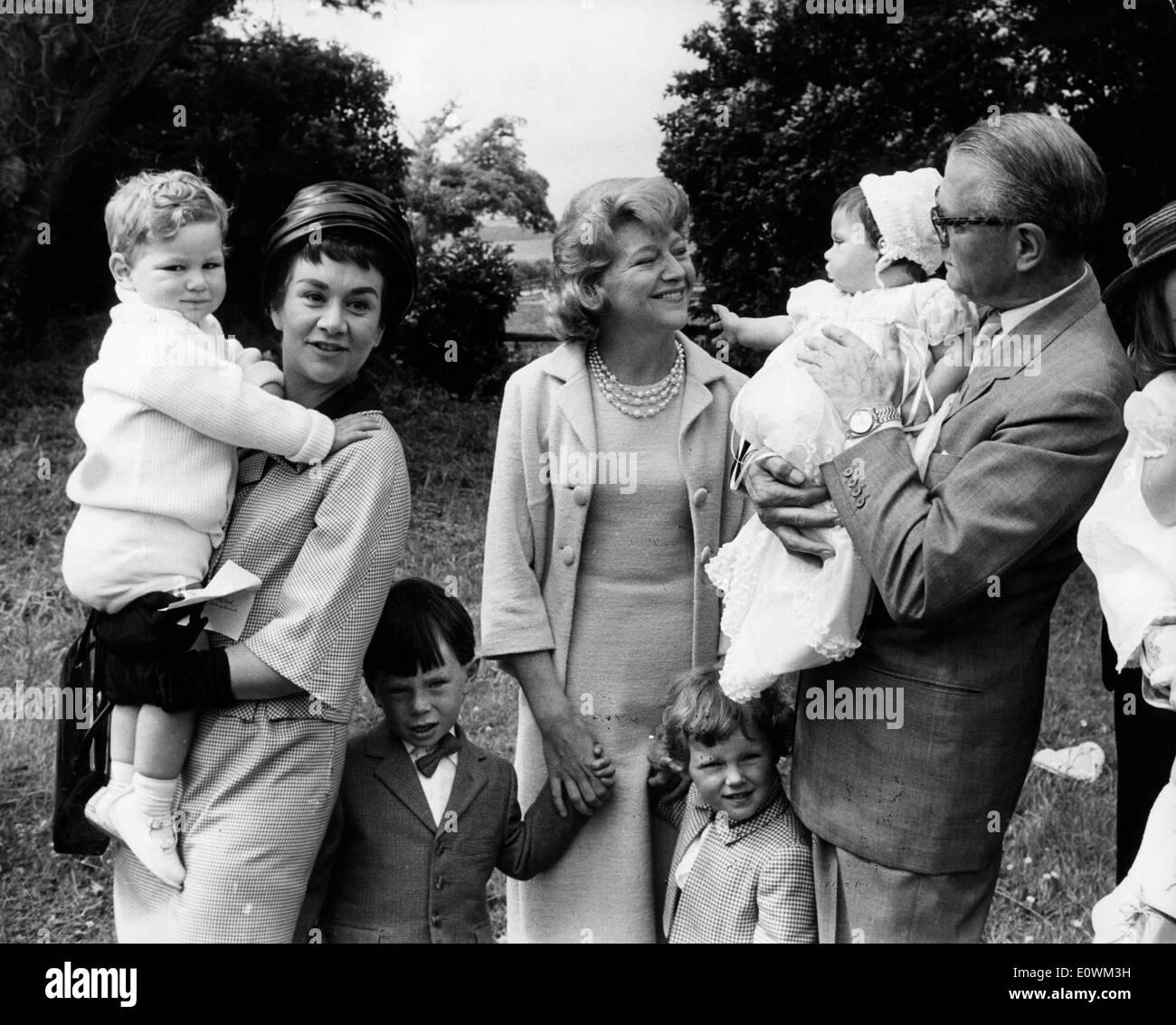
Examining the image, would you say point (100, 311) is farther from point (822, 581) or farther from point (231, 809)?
point (822, 581)

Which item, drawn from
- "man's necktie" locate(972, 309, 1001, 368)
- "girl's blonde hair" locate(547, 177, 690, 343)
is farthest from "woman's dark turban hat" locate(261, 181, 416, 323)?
"man's necktie" locate(972, 309, 1001, 368)

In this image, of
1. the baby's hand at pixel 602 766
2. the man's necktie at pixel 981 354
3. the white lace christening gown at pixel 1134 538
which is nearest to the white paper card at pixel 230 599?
the baby's hand at pixel 602 766

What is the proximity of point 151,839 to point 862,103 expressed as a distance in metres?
6.91

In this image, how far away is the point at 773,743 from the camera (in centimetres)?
312

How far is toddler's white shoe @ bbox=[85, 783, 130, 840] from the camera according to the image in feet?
9.39

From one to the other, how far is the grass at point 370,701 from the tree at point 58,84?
0.96m

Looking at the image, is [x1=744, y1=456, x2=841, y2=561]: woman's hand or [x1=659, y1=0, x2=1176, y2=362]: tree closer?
[x1=744, y1=456, x2=841, y2=561]: woman's hand

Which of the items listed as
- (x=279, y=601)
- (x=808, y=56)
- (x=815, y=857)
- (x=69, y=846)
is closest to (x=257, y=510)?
(x=279, y=601)

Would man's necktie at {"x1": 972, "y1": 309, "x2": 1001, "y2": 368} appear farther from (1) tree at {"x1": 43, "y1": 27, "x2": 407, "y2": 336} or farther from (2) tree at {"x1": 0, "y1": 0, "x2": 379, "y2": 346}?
(1) tree at {"x1": 43, "y1": 27, "x2": 407, "y2": 336}

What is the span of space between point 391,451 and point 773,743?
1.13 m

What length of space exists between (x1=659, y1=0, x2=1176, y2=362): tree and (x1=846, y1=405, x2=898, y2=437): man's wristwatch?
18.6 feet

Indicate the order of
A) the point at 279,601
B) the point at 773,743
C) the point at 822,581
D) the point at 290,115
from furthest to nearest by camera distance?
the point at 290,115, the point at 773,743, the point at 279,601, the point at 822,581

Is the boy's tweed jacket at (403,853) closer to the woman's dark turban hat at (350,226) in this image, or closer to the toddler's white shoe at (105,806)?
the toddler's white shoe at (105,806)

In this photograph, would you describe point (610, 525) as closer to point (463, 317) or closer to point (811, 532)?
point (811, 532)
